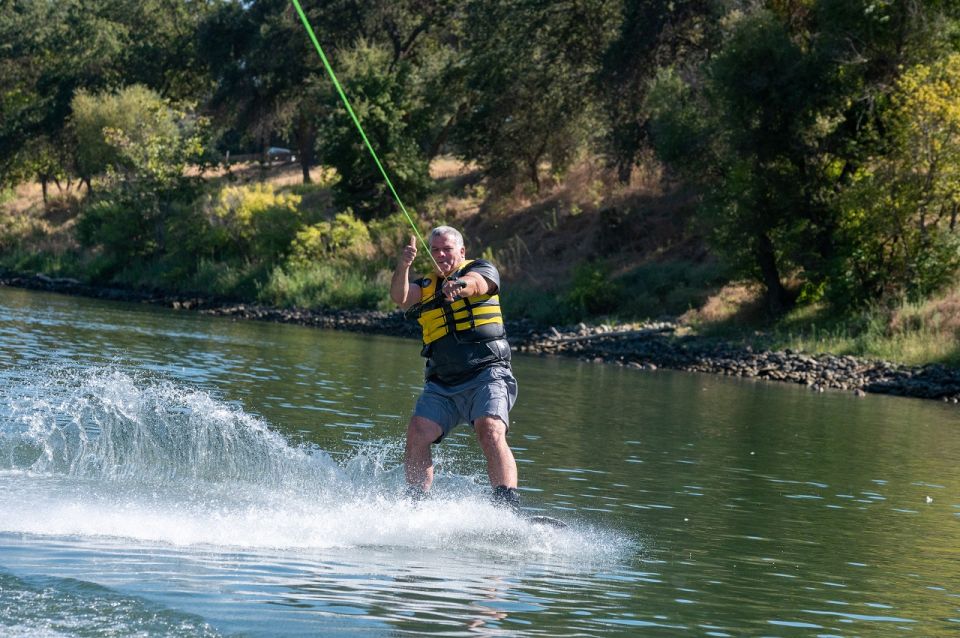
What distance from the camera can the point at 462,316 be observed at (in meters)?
8.99

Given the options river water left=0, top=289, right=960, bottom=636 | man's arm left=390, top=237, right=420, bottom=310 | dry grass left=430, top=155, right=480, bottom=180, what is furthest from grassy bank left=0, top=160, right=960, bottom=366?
man's arm left=390, top=237, right=420, bottom=310

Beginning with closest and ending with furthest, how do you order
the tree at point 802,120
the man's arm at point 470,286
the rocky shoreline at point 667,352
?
1. the man's arm at point 470,286
2. the rocky shoreline at point 667,352
3. the tree at point 802,120

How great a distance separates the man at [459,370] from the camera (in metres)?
8.90

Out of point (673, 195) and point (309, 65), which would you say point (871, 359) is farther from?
point (309, 65)

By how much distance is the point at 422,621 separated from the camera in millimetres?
6543

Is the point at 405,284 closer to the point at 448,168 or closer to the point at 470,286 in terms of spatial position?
the point at 470,286

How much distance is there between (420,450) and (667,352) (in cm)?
2280

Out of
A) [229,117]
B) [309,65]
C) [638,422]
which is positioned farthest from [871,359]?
[229,117]

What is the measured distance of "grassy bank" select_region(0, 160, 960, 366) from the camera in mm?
33375

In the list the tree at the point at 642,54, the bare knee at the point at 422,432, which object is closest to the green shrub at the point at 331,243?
the tree at the point at 642,54

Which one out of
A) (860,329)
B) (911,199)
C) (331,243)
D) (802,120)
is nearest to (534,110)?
(331,243)

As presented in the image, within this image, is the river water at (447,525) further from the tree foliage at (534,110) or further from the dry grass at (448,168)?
the dry grass at (448,168)

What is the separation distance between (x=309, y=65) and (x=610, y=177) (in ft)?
59.4

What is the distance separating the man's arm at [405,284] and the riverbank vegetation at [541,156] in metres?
21.6
